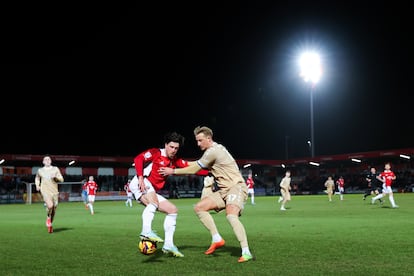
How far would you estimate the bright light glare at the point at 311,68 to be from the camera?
64312 millimetres

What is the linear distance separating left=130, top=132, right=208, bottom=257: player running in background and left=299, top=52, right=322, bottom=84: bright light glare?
56389 mm

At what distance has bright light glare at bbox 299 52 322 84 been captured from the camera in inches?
2532

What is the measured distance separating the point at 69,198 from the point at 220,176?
50535 millimetres

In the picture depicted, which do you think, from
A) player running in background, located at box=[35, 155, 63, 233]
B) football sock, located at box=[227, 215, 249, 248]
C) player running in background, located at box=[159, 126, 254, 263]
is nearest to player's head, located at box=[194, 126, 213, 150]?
player running in background, located at box=[159, 126, 254, 263]

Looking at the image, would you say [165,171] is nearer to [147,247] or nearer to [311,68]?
[147,247]

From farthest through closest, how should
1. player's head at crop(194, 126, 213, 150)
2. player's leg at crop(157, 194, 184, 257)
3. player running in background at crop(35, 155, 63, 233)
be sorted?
1. player running in background at crop(35, 155, 63, 233)
2. player's leg at crop(157, 194, 184, 257)
3. player's head at crop(194, 126, 213, 150)

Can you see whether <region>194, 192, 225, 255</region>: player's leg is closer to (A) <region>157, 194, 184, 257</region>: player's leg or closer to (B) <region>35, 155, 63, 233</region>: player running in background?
(A) <region>157, 194, 184, 257</region>: player's leg

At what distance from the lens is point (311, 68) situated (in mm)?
65062

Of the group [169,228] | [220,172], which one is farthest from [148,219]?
[220,172]

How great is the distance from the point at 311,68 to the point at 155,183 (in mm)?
57778

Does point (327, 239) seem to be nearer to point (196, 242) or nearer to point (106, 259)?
point (196, 242)

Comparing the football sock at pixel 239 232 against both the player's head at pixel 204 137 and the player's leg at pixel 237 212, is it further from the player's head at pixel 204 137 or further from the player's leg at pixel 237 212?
the player's head at pixel 204 137

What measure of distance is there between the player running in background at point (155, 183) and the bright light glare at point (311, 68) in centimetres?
5639

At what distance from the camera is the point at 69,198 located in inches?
2239
